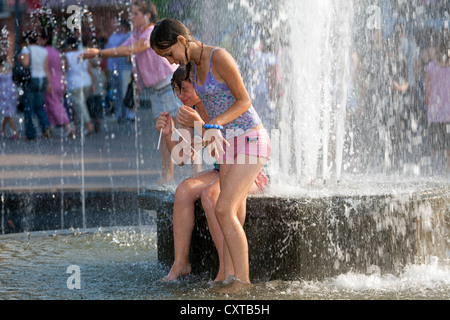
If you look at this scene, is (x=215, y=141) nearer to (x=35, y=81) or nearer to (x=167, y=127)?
(x=167, y=127)

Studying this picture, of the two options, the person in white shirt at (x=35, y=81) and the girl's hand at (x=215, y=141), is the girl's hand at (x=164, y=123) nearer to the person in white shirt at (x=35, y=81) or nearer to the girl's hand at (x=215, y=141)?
the girl's hand at (x=215, y=141)

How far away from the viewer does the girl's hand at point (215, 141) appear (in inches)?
166

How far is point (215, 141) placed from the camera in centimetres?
422

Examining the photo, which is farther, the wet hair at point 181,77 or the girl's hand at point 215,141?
the wet hair at point 181,77

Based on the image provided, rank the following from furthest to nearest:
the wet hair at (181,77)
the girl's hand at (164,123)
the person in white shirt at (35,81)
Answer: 1. the person in white shirt at (35,81)
2. the girl's hand at (164,123)
3. the wet hair at (181,77)

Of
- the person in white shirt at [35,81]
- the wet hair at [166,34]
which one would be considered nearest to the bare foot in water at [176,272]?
the wet hair at [166,34]

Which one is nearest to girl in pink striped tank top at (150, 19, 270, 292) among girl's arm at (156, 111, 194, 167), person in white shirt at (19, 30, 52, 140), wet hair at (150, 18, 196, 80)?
wet hair at (150, 18, 196, 80)

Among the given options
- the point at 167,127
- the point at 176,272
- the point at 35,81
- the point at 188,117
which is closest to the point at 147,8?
the point at 167,127

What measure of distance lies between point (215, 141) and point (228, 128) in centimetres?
29

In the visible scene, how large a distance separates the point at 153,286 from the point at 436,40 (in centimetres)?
911

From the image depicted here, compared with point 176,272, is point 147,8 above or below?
above

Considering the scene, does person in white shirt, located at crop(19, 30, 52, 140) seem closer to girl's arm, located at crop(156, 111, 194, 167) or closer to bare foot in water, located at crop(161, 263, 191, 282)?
girl's arm, located at crop(156, 111, 194, 167)

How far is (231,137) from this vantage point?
448cm
